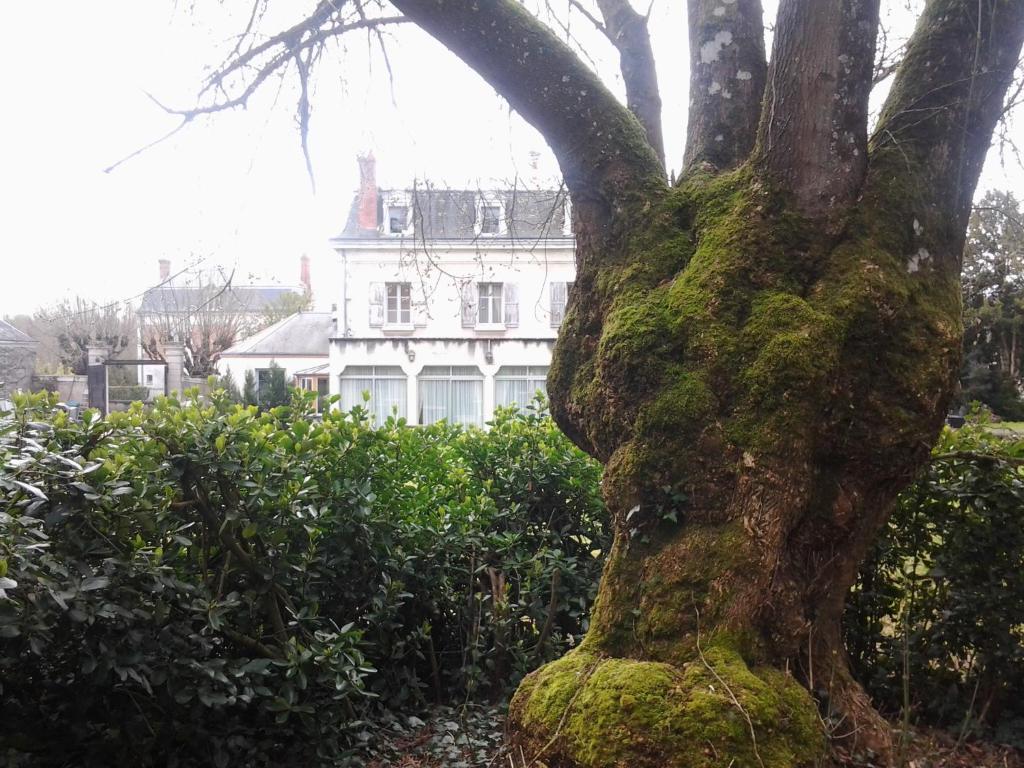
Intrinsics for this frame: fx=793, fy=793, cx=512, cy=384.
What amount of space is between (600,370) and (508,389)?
87.5 ft

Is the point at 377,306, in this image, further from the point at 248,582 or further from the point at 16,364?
the point at 248,582

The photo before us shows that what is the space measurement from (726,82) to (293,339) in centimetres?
3893

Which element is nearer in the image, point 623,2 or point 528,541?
point 528,541

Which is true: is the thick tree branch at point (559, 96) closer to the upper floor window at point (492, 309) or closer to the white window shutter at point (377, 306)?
the upper floor window at point (492, 309)

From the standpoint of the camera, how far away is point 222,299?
1474 inches

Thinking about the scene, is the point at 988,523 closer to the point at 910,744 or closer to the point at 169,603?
the point at 910,744

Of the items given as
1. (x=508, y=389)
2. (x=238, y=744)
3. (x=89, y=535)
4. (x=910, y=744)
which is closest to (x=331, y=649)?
(x=238, y=744)

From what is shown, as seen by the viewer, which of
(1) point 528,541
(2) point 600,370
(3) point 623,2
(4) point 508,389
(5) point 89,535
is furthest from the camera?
(4) point 508,389

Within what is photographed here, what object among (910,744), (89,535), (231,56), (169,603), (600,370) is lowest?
(910,744)

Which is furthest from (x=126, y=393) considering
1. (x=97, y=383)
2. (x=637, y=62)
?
(x=637, y=62)

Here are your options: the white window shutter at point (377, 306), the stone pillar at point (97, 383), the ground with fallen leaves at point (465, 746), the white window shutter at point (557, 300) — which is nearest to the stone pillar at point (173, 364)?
the stone pillar at point (97, 383)

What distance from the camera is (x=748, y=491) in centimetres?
286

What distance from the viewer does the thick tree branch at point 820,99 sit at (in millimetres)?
3104

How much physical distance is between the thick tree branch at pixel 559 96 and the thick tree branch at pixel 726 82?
411 mm
